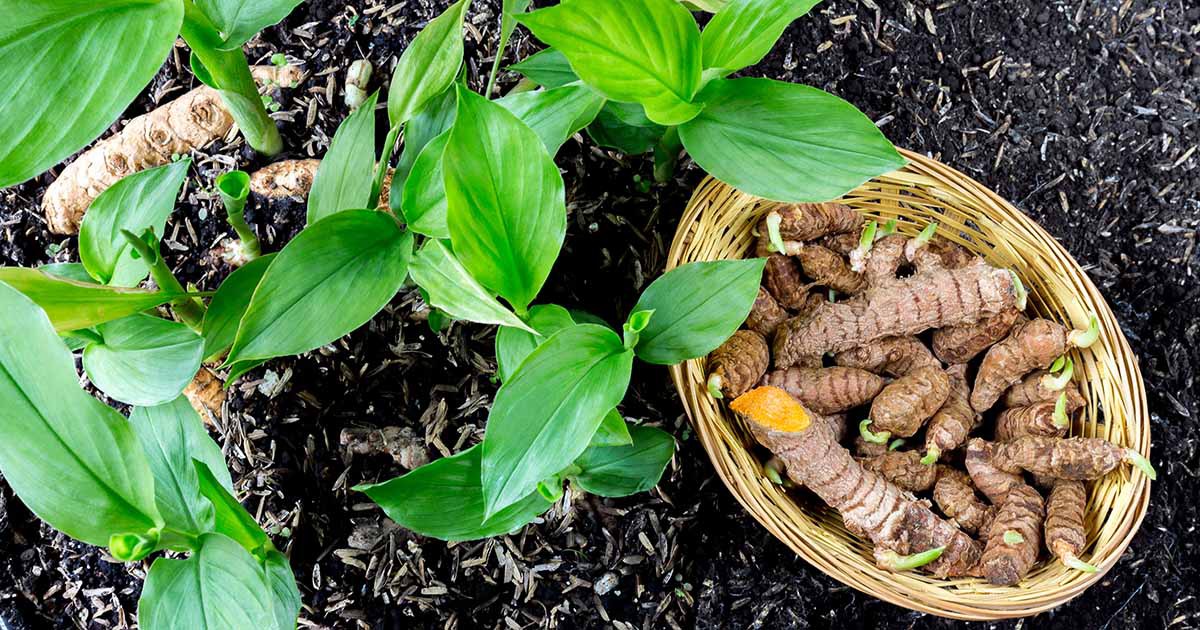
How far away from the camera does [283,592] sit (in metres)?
1.00

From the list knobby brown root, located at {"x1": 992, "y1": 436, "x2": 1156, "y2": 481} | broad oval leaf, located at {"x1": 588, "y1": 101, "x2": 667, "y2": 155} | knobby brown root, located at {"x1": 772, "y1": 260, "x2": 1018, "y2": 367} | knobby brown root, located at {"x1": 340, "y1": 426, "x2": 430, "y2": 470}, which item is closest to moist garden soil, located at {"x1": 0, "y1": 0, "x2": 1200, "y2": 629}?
knobby brown root, located at {"x1": 340, "y1": 426, "x2": 430, "y2": 470}

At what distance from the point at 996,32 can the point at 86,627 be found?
6.20 ft

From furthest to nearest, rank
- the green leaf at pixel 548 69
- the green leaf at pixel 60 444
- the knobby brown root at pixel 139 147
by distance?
the knobby brown root at pixel 139 147 → the green leaf at pixel 548 69 → the green leaf at pixel 60 444

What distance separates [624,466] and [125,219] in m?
0.69

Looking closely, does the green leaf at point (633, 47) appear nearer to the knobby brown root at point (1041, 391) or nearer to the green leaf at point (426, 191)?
the green leaf at point (426, 191)

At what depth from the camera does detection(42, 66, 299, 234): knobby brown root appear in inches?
50.2

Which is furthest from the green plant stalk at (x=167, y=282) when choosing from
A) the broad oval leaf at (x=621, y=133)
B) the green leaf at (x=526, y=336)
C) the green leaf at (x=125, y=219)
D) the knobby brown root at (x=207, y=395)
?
the broad oval leaf at (x=621, y=133)

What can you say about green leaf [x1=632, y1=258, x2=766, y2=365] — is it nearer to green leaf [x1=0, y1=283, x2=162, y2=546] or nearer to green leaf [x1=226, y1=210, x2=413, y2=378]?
green leaf [x1=226, y1=210, x2=413, y2=378]

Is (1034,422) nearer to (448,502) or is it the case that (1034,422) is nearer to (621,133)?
(621,133)

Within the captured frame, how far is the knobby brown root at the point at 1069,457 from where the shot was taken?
1.24 meters

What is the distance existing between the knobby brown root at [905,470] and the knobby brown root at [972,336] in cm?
19

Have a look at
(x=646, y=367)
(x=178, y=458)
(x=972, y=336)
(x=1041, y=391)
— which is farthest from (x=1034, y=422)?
(x=178, y=458)

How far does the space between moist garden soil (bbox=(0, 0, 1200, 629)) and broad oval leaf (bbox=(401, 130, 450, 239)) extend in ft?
1.08

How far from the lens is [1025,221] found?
1321mm
